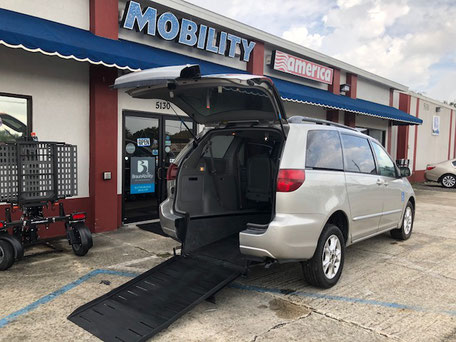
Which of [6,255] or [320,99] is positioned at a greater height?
[320,99]

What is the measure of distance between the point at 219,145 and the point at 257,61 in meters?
5.60

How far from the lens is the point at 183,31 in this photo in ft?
26.2

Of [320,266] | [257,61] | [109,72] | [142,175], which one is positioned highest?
[257,61]

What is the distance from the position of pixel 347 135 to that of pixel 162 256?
10.1ft

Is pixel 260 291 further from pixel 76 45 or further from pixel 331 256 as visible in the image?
pixel 76 45

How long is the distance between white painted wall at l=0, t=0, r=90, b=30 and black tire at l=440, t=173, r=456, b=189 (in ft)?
54.7

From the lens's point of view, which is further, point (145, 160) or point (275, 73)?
point (275, 73)

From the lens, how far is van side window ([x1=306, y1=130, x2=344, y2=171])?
13.2ft

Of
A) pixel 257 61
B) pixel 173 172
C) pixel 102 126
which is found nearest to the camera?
pixel 173 172

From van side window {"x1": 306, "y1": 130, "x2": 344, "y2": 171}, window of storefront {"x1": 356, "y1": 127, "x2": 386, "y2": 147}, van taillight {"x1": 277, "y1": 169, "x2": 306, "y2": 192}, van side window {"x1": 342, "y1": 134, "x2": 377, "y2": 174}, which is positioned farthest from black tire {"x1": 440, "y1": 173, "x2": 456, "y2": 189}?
van taillight {"x1": 277, "y1": 169, "x2": 306, "y2": 192}

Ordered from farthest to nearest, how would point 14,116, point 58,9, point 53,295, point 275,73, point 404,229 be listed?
point 275,73
point 404,229
point 58,9
point 14,116
point 53,295

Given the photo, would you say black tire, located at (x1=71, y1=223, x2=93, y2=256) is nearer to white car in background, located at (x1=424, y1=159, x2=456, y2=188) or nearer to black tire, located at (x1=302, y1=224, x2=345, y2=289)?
black tire, located at (x1=302, y1=224, x2=345, y2=289)

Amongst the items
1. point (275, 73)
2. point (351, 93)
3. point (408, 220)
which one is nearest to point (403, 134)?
point (351, 93)

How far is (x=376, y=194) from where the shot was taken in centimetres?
513
